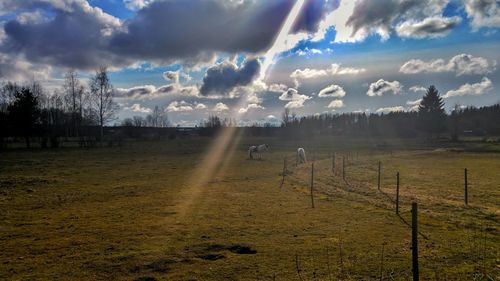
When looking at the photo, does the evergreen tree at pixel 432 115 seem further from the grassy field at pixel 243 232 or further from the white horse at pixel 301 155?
the grassy field at pixel 243 232

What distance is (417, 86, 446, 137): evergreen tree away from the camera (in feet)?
308

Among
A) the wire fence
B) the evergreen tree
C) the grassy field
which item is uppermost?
the evergreen tree

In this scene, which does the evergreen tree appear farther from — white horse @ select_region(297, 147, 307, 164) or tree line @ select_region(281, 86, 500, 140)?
white horse @ select_region(297, 147, 307, 164)

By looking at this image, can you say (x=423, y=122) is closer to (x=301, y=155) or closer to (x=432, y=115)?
(x=432, y=115)

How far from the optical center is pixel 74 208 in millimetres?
17109

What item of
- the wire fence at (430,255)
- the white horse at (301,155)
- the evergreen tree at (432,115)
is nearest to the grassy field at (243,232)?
the wire fence at (430,255)

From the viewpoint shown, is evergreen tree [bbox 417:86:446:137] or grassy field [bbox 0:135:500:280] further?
evergreen tree [bbox 417:86:446:137]

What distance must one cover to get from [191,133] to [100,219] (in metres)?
122

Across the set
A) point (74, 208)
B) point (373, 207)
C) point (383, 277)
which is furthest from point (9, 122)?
point (383, 277)

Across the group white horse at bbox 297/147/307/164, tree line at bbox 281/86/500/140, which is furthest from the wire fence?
tree line at bbox 281/86/500/140

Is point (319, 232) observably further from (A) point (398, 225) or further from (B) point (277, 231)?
(A) point (398, 225)

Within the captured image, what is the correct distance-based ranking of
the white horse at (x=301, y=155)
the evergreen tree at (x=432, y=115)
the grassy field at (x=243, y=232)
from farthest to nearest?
the evergreen tree at (x=432, y=115) < the white horse at (x=301, y=155) < the grassy field at (x=243, y=232)

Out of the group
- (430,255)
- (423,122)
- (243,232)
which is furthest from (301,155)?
(423,122)

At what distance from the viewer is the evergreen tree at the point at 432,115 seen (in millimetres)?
93875
